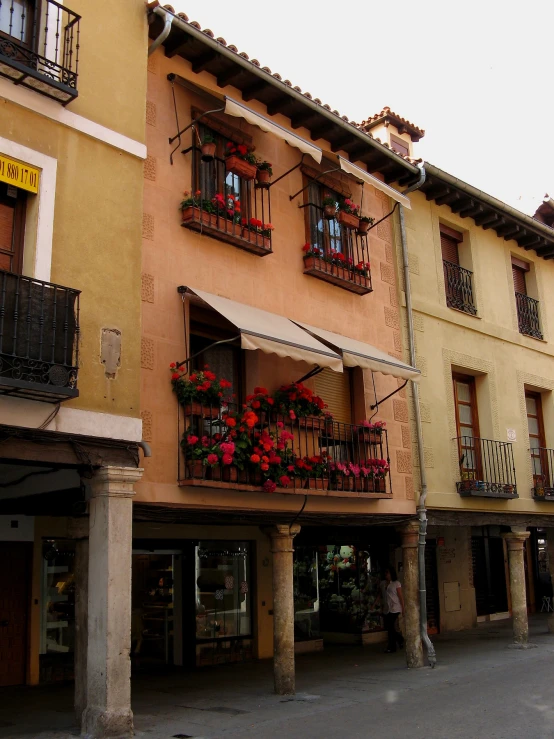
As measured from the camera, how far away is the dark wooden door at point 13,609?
448 inches

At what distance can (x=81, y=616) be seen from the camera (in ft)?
28.6

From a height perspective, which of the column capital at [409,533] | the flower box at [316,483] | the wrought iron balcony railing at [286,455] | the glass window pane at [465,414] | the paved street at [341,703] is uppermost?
the glass window pane at [465,414]

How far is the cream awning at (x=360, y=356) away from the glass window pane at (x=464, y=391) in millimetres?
3633

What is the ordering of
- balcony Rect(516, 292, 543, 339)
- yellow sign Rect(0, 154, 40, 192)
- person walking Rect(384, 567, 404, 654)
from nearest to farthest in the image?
yellow sign Rect(0, 154, 40, 192), person walking Rect(384, 567, 404, 654), balcony Rect(516, 292, 543, 339)

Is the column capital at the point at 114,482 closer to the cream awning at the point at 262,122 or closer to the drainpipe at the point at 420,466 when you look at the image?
the cream awning at the point at 262,122

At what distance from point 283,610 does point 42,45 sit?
762 centimetres

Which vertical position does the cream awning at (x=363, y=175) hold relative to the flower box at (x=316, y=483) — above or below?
above

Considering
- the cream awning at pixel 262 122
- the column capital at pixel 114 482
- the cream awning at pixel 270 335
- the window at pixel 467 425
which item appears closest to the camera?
the column capital at pixel 114 482

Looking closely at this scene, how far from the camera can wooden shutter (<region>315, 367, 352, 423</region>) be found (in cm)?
1238

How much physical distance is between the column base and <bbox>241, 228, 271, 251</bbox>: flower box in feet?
20.5

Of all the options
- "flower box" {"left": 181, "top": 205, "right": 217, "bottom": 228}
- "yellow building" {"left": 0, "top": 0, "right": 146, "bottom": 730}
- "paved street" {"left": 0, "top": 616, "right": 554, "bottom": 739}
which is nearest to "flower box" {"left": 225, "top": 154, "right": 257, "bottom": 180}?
"flower box" {"left": 181, "top": 205, "right": 217, "bottom": 228}

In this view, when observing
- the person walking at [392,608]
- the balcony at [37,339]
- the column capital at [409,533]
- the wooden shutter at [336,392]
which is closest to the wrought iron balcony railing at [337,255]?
the wooden shutter at [336,392]

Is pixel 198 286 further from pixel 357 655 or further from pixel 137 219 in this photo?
pixel 357 655

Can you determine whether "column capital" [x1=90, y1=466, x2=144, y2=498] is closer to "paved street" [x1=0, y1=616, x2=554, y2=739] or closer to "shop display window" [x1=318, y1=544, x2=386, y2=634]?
"paved street" [x1=0, y1=616, x2=554, y2=739]
